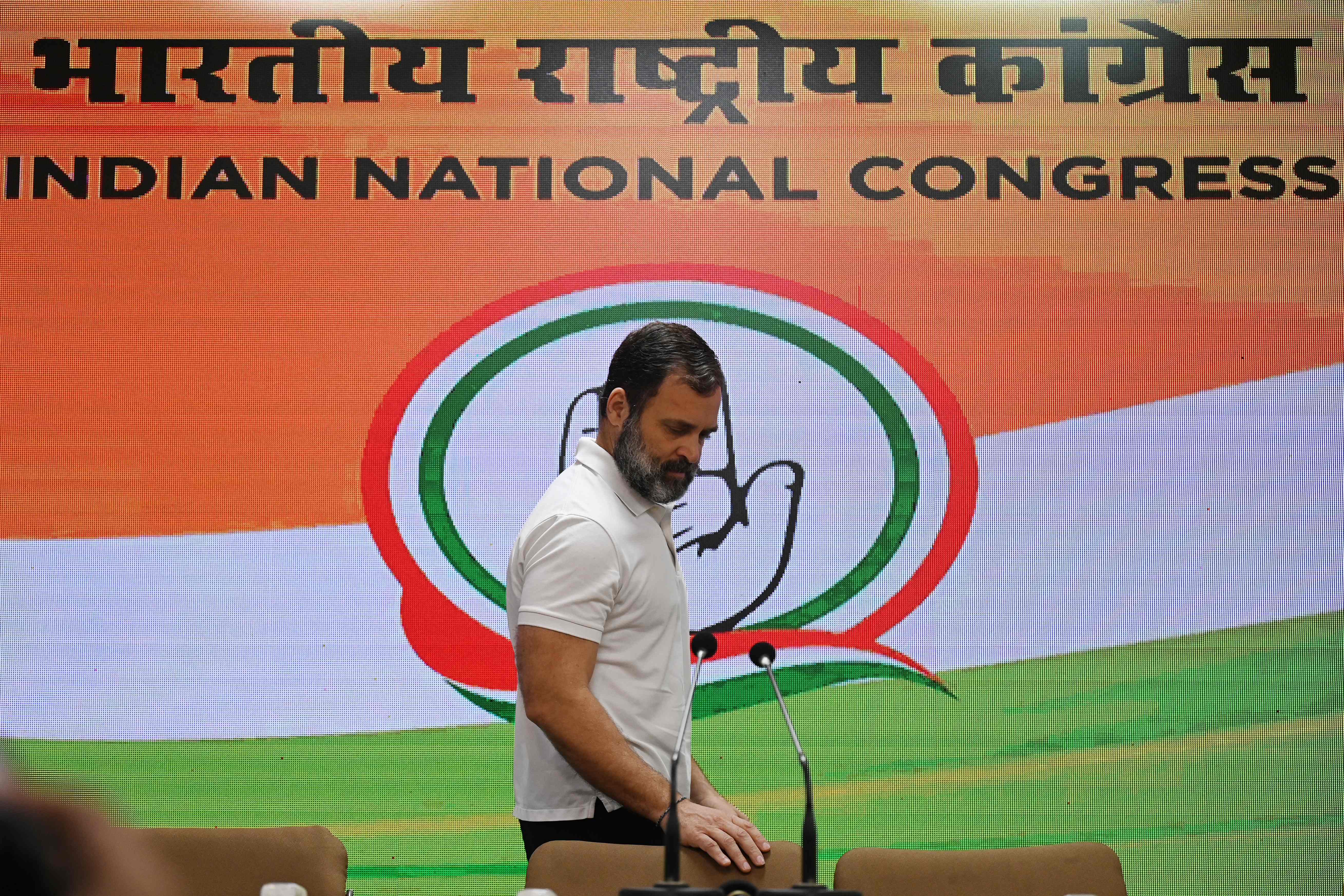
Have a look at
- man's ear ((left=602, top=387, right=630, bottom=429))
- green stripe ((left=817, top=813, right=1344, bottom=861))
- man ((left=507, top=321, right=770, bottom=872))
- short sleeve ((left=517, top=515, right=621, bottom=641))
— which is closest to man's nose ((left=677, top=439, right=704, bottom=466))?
man ((left=507, top=321, right=770, bottom=872))

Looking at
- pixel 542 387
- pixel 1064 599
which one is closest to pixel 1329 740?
pixel 1064 599

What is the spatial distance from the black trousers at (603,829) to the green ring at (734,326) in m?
1.04

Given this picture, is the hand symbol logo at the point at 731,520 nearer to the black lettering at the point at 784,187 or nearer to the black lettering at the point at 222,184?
the black lettering at the point at 784,187

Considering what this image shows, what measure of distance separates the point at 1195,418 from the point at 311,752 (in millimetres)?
2394

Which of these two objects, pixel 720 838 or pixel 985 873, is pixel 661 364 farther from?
pixel 985 873

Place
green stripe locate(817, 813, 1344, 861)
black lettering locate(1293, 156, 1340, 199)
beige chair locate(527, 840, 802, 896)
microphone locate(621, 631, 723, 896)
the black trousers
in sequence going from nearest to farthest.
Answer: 1. microphone locate(621, 631, 723, 896)
2. beige chair locate(527, 840, 802, 896)
3. the black trousers
4. green stripe locate(817, 813, 1344, 861)
5. black lettering locate(1293, 156, 1340, 199)

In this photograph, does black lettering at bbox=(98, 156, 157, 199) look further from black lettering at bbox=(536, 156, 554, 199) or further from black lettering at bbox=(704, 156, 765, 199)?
black lettering at bbox=(704, 156, 765, 199)

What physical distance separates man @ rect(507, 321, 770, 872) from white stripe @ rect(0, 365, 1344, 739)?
105cm

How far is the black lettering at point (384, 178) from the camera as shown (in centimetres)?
310

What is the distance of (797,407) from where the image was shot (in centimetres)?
307

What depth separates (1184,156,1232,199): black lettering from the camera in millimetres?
3078

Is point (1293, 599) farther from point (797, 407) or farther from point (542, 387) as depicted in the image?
point (542, 387)

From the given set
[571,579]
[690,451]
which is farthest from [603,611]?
[690,451]

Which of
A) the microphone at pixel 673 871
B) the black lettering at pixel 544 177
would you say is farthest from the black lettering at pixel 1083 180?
the microphone at pixel 673 871
